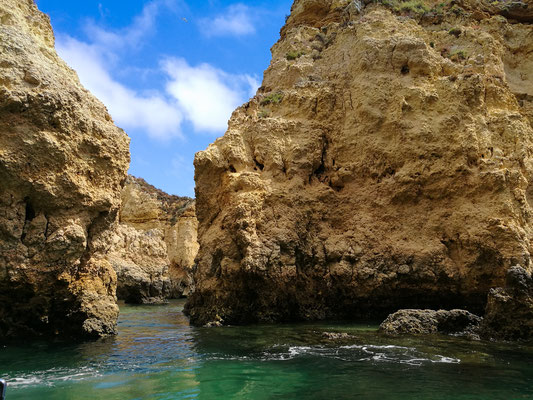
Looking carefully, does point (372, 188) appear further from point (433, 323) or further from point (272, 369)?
point (272, 369)

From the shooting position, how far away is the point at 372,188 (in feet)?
48.6

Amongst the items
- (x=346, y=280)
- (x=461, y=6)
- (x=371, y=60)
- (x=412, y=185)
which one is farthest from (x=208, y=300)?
(x=461, y=6)

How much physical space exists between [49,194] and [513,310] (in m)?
10.8

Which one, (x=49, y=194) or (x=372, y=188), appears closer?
(x=49, y=194)

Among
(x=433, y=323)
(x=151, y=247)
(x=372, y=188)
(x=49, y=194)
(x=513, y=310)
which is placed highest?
(x=372, y=188)

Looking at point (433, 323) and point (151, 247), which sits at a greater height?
point (151, 247)

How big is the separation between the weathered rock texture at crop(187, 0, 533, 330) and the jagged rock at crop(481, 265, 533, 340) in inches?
102

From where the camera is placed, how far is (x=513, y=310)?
9.62 m

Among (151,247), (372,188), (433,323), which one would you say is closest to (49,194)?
(433,323)

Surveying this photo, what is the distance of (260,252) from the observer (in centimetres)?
1314

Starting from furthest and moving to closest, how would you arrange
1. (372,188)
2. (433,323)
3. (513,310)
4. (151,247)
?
(151,247) < (372,188) < (433,323) < (513,310)

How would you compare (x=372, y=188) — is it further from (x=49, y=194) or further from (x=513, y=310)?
(x=49, y=194)

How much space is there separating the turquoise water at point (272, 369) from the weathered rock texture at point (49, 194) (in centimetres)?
84

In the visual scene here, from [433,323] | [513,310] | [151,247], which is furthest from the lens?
[151,247]
